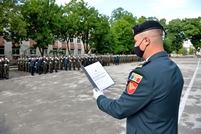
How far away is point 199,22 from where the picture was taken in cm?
6781

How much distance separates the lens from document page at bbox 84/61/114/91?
1.87 m

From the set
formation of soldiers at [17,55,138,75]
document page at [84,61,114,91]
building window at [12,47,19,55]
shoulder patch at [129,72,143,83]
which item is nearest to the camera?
shoulder patch at [129,72,143,83]

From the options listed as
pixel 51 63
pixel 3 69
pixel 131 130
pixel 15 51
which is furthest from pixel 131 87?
pixel 15 51

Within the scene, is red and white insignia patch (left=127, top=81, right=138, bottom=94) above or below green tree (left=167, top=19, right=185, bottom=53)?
below

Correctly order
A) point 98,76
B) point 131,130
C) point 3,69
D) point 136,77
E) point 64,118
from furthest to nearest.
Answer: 1. point 3,69
2. point 64,118
3. point 98,76
4. point 131,130
5. point 136,77

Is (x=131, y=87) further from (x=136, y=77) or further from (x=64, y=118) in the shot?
(x=64, y=118)

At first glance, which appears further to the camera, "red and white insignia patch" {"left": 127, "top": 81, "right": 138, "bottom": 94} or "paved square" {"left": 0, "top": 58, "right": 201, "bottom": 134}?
"paved square" {"left": 0, "top": 58, "right": 201, "bottom": 134}

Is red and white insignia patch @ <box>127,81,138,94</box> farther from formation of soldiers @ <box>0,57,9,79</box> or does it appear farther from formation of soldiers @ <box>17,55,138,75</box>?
formation of soldiers @ <box>0,57,9,79</box>

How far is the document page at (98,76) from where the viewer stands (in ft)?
6.13

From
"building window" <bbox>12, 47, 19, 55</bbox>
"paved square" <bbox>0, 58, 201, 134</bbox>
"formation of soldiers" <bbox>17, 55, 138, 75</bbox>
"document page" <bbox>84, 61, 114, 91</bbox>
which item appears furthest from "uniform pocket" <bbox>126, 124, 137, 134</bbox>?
"building window" <bbox>12, 47, 19, 55</bbox>

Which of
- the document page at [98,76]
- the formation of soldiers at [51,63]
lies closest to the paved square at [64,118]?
the document page at [98,76]

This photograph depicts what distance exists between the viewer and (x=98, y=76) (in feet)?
6.38

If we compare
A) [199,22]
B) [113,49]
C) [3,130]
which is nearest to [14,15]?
[3,130]

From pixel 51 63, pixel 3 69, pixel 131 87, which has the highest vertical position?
pixel 131 87
